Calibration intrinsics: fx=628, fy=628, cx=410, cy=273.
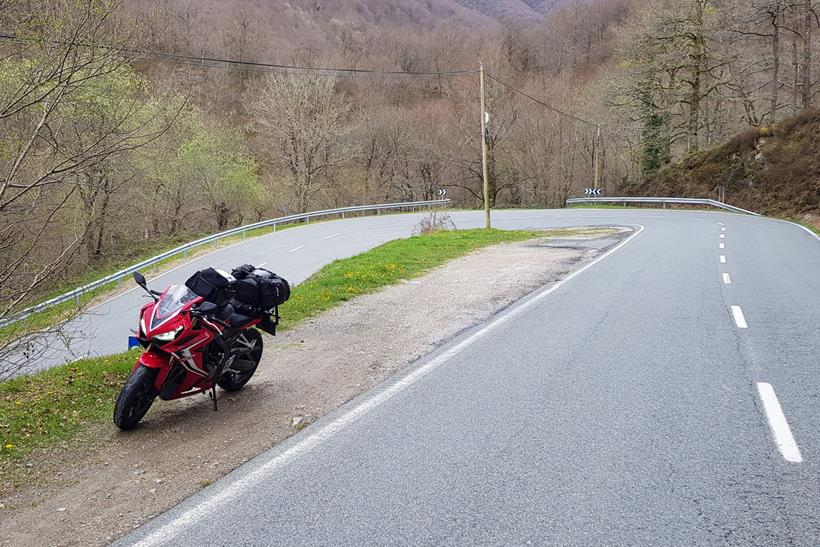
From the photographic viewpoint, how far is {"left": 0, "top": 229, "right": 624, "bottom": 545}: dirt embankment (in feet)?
12.8

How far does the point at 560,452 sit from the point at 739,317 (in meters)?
6.23

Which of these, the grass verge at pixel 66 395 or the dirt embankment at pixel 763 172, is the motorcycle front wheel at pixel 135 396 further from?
the dirt embankment at pixel 763 172

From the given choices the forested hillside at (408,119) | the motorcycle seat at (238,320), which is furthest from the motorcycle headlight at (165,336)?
the forested hillside at (408,119)

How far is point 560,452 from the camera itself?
180 inches

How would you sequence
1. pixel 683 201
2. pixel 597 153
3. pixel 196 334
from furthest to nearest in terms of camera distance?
1. pixel 597 153
2. pixel 683 201
3. pixel 196 334

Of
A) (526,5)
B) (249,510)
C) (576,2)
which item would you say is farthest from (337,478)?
(526,5)

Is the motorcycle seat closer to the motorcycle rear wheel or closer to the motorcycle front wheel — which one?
the motorcycle rear wheel

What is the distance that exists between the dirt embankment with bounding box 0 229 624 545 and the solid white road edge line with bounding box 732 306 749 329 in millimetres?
3606

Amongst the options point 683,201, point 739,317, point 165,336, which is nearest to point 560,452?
point 165,336

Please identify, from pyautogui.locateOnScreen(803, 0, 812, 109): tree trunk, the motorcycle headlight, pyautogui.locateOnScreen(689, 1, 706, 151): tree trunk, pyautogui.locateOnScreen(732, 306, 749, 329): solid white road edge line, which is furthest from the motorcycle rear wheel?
pyautogui.locateOnScreen(689, 1, 706, 151): tree trunk

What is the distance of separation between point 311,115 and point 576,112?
938 inches

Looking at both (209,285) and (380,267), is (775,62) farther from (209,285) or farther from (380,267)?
(209,285)

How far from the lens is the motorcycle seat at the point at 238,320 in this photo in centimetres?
580

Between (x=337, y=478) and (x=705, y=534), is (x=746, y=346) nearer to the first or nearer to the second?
(x=705, y=534)
